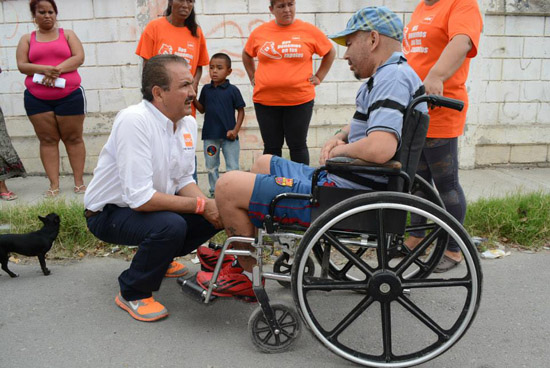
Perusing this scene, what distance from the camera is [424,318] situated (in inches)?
87.7

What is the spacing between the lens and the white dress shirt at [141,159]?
257 centimetres

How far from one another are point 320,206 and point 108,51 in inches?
174

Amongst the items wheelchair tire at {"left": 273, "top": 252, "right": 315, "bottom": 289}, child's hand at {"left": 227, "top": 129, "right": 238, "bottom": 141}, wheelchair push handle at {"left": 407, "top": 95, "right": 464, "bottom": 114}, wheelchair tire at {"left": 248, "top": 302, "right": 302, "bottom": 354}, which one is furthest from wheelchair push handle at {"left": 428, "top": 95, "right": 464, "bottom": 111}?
child's hand at {"left": 227, "top": 129, "right": 238, "bottom": 141}

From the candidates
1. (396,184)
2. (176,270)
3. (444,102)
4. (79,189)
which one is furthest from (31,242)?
(444,102)

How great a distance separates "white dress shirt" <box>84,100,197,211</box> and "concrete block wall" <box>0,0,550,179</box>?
123 inches

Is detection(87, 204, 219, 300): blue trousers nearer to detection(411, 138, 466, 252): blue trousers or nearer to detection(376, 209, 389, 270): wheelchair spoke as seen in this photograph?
detection(376, 209, 389, 270): wheelchair spoke

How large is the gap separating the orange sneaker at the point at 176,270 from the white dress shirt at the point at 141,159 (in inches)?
24.9

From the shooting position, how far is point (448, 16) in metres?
3.02

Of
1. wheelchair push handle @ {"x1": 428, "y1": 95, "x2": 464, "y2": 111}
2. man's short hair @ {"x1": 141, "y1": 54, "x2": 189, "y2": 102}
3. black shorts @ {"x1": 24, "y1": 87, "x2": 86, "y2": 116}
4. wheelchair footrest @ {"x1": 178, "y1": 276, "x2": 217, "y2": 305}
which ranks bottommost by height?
wheelchair footrest @ {"x1": 178, "y1": 276, "x2": 217, "y2": 305}

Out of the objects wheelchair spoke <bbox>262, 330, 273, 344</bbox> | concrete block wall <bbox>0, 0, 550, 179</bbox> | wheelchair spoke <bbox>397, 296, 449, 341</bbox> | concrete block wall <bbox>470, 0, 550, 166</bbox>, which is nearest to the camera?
wheelchair spoke <bbox>397, 296, 449, 341</bbox>

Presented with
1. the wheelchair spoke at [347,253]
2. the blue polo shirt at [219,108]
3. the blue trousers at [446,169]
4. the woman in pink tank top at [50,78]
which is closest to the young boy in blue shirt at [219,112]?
the blue polo shirt at [219,108]

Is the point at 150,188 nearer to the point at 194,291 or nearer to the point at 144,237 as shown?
the point at 144,237

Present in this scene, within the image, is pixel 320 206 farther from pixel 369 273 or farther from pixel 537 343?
pixel 537 343

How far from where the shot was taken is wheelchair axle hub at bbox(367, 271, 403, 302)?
7.18 ft
